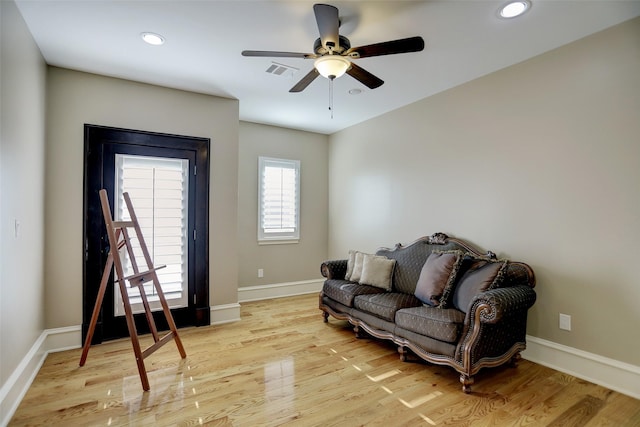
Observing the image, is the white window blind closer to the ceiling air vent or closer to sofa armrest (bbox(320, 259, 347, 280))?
the ceiling air vent

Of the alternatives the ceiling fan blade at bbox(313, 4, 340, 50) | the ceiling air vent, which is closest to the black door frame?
the ceiling air vent

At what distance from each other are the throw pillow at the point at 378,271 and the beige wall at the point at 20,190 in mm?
3042

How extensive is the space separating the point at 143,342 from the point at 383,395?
8.23 feet

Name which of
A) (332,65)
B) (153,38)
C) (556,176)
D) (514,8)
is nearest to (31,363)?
(153,38)

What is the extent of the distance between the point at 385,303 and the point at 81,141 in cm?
349

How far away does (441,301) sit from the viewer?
2893 mm

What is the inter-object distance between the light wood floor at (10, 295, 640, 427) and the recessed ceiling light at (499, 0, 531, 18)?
2.78 m

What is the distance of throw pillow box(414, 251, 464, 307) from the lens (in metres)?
2.93

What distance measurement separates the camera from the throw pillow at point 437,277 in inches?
115

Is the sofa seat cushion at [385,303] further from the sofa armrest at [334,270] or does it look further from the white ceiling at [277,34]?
the white ceiling at [277,34]

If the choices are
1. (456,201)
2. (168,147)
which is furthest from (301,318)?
(168,147)

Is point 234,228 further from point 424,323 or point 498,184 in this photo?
point 498,184

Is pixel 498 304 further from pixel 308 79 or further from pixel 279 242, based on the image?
pixel 279 242

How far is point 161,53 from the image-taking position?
9.52 ft
